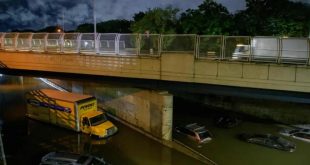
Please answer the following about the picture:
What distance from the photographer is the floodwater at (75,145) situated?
20.1m

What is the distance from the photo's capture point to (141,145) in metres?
22.6

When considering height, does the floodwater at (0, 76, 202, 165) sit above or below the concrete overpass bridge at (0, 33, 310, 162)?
below

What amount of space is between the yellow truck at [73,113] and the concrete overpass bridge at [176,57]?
8.55 feet

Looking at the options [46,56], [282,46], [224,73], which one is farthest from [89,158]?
[282,46]

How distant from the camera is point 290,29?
28.3 meters

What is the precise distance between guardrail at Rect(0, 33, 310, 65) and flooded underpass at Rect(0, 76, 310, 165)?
7.02 metres

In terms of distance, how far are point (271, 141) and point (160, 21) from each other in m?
17.1

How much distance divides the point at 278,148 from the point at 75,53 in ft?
57.5

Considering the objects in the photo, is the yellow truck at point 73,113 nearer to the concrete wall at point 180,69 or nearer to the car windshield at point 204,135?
the concrete wall at point 180,69

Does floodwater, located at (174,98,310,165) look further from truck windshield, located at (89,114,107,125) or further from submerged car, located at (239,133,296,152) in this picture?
truck windshield, located at (89,114,107,125)

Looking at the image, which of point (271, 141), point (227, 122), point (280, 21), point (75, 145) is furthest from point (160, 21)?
point (271, 141)

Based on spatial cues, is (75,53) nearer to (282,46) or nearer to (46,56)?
(46,56)

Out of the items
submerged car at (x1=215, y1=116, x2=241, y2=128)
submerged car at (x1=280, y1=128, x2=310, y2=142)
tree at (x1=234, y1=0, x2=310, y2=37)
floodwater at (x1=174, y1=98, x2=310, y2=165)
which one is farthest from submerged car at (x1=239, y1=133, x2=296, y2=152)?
tree at (x1=234, y1=0, x2=310, y2=37)

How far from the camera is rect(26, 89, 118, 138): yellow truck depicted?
78.7 feet
